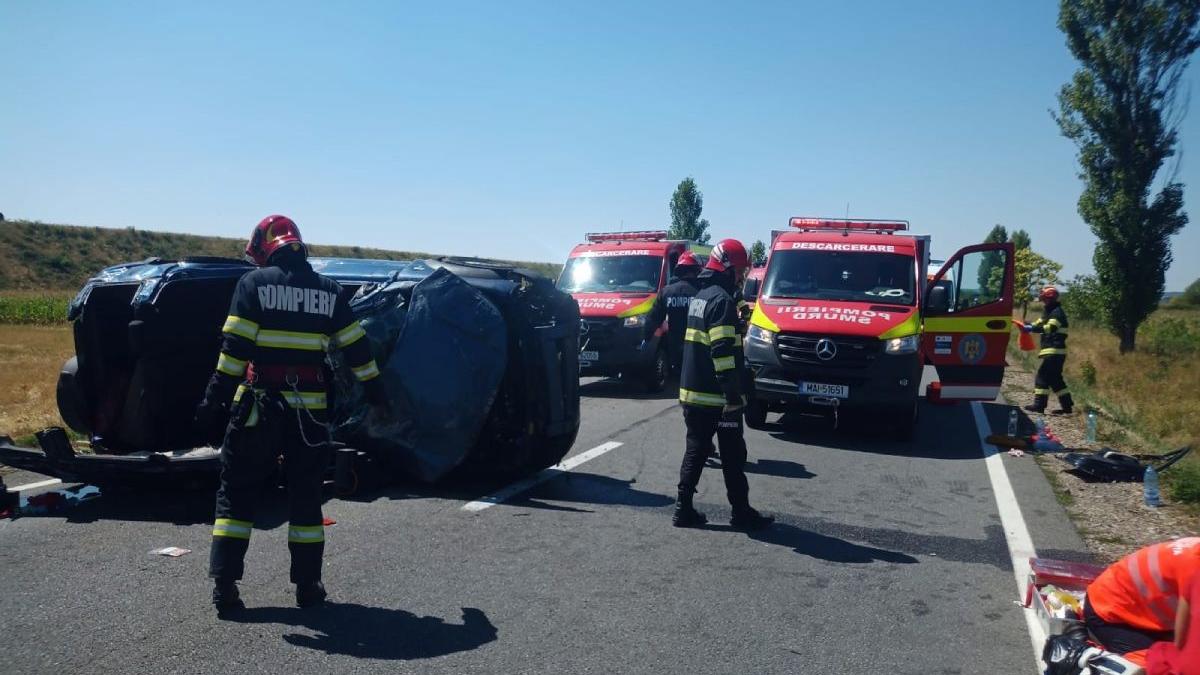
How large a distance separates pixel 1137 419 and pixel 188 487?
1322 cm

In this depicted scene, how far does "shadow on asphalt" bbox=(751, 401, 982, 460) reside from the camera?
9539 millimetres

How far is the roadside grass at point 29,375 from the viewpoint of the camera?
30.9 ft

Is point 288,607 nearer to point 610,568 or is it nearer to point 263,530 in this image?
point 263,530

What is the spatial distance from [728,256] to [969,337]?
17.5ft

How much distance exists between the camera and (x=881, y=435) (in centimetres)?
1045

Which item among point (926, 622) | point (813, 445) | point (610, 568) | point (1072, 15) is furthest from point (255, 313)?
point (1072, 15)

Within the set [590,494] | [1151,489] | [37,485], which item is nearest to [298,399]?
[590,494]

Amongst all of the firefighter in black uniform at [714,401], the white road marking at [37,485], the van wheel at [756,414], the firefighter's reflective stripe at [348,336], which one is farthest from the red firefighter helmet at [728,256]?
the white road marking at [37,485]

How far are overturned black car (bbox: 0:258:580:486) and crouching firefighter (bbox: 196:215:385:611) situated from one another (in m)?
1.59

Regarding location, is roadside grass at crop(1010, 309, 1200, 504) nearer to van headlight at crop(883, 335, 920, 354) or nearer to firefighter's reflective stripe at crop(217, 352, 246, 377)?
van headlight at crop(883, 335, 920, 354)

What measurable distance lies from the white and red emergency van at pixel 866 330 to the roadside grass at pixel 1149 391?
2066mm

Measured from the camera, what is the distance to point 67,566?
4.84 m

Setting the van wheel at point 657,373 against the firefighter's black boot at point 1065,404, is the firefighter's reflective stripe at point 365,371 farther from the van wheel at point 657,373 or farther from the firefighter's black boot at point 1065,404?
the firefighter's black boot at point 1065,404

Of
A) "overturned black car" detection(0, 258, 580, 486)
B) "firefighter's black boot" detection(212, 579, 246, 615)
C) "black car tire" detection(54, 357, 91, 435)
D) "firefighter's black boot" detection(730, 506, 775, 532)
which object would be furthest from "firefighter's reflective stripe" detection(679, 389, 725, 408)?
"black car tire" detection(54, 357, 91, 435)
